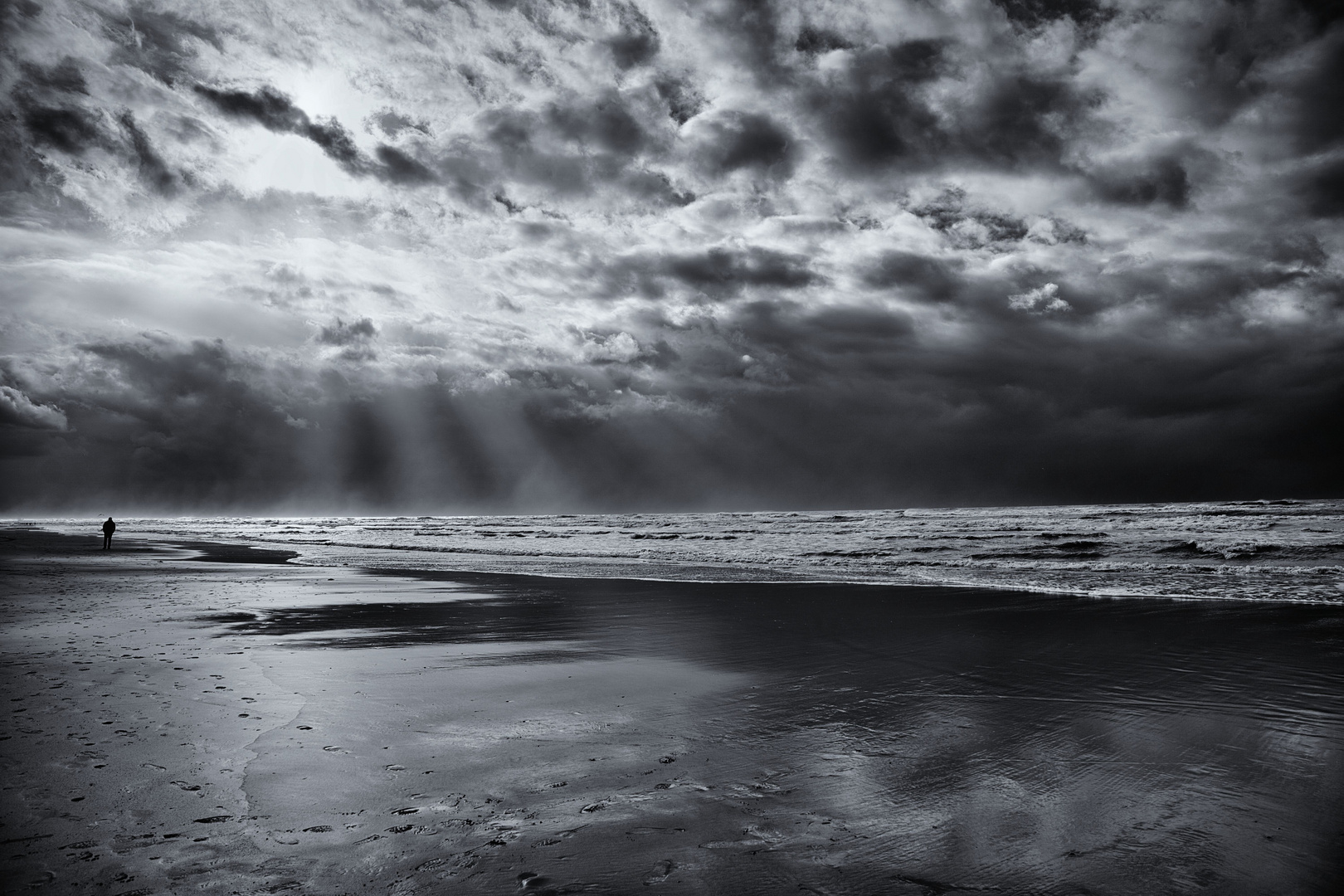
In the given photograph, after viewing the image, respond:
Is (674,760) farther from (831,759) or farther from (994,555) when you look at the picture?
(994,555)

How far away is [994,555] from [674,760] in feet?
96.3

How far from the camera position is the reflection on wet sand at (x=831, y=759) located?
13.7ft

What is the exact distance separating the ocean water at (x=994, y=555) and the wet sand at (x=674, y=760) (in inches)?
386

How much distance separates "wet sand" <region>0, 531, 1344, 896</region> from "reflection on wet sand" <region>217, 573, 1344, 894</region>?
3 cm

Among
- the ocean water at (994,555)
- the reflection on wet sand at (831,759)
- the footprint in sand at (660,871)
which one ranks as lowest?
the ocean water at (994,555)

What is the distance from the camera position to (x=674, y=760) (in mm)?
6082

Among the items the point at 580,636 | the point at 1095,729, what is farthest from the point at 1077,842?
the point at 580,636

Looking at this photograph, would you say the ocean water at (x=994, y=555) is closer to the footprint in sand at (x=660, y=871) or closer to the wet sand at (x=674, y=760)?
the wet sand at (x=674, y=760)

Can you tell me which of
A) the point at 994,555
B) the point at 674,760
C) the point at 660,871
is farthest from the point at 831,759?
A: the point at 994,555

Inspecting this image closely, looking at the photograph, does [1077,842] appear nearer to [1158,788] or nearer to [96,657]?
[1158,788]

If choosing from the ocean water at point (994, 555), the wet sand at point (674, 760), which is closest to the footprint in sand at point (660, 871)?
the wet sand at point (674, 760)

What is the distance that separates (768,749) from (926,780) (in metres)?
1.41

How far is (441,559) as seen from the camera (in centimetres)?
3703

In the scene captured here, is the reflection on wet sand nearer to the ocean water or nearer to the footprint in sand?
the footprint in sand
